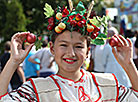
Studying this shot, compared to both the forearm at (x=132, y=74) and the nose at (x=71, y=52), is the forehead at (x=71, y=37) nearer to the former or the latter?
the nose at (x=71, y=52)

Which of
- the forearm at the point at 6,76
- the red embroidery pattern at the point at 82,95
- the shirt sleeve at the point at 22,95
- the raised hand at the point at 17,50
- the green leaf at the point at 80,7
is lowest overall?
the red embroidery pattern at the point at 82,95

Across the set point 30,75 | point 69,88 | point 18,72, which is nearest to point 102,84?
point 69,88

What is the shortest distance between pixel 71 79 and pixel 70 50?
1.01 ft

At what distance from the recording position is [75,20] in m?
2.56

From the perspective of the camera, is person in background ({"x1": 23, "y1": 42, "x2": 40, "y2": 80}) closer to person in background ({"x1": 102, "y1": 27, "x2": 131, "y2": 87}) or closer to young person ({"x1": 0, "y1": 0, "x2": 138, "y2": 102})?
person in background ({"x1": 102, "y1": 27, "x2": 131, "y2": 87})

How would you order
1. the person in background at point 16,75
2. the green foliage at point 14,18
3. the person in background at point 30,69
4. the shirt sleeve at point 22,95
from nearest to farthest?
1. the shirt sleeve at point 22,95
2. the person in background at point 16,75
3. the person in background at point 30,69
4. the green foliage at point 14,18

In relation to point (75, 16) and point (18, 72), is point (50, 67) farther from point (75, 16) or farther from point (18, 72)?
point (75, 16)

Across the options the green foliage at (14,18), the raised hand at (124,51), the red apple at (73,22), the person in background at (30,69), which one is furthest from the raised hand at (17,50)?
the green foliage at (14,18)

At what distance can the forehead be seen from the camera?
2.48m

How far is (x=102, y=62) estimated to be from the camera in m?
5.68

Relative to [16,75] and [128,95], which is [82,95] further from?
[16,75]

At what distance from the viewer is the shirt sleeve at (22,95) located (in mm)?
2242

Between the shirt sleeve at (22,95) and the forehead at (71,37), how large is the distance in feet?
1.76

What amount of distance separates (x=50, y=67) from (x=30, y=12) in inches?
842
